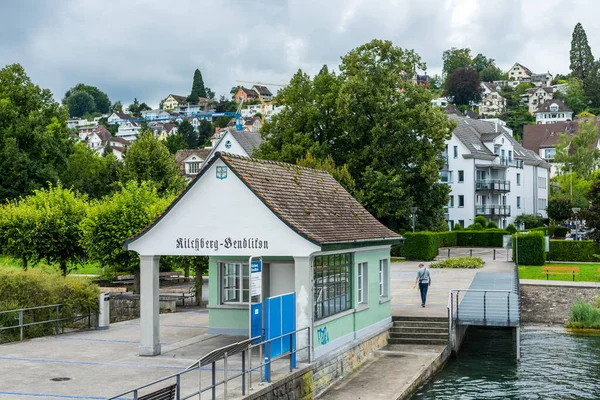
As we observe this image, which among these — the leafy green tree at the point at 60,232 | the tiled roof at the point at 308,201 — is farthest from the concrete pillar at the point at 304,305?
the leafy green tree at the point at 60,232

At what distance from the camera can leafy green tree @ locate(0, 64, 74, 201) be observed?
194 ft

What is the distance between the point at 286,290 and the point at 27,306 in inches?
345

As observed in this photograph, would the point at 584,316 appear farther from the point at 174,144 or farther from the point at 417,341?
the point at 174,144

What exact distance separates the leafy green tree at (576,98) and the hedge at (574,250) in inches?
5377

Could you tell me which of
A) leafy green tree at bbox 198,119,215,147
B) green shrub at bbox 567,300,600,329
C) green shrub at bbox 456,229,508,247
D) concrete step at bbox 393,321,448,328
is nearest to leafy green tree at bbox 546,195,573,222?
green shrub at bbox 456,229,508,247

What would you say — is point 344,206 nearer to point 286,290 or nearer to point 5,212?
point 286,290

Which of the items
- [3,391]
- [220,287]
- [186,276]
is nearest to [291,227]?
[220,287]

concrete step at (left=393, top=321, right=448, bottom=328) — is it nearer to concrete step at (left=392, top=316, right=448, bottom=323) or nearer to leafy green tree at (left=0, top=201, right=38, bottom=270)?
concrete step at (left=392, top=316, right=448, bottom=323)

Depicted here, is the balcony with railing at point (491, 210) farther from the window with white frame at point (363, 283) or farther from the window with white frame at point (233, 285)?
the window with white frame at point (233, 285)

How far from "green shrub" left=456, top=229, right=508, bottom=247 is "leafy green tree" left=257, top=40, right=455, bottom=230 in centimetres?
619

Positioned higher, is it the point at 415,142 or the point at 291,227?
the point at 415,142

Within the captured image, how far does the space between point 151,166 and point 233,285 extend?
3861 cm

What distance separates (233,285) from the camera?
23.1 meters

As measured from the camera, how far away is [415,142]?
57031 mm
